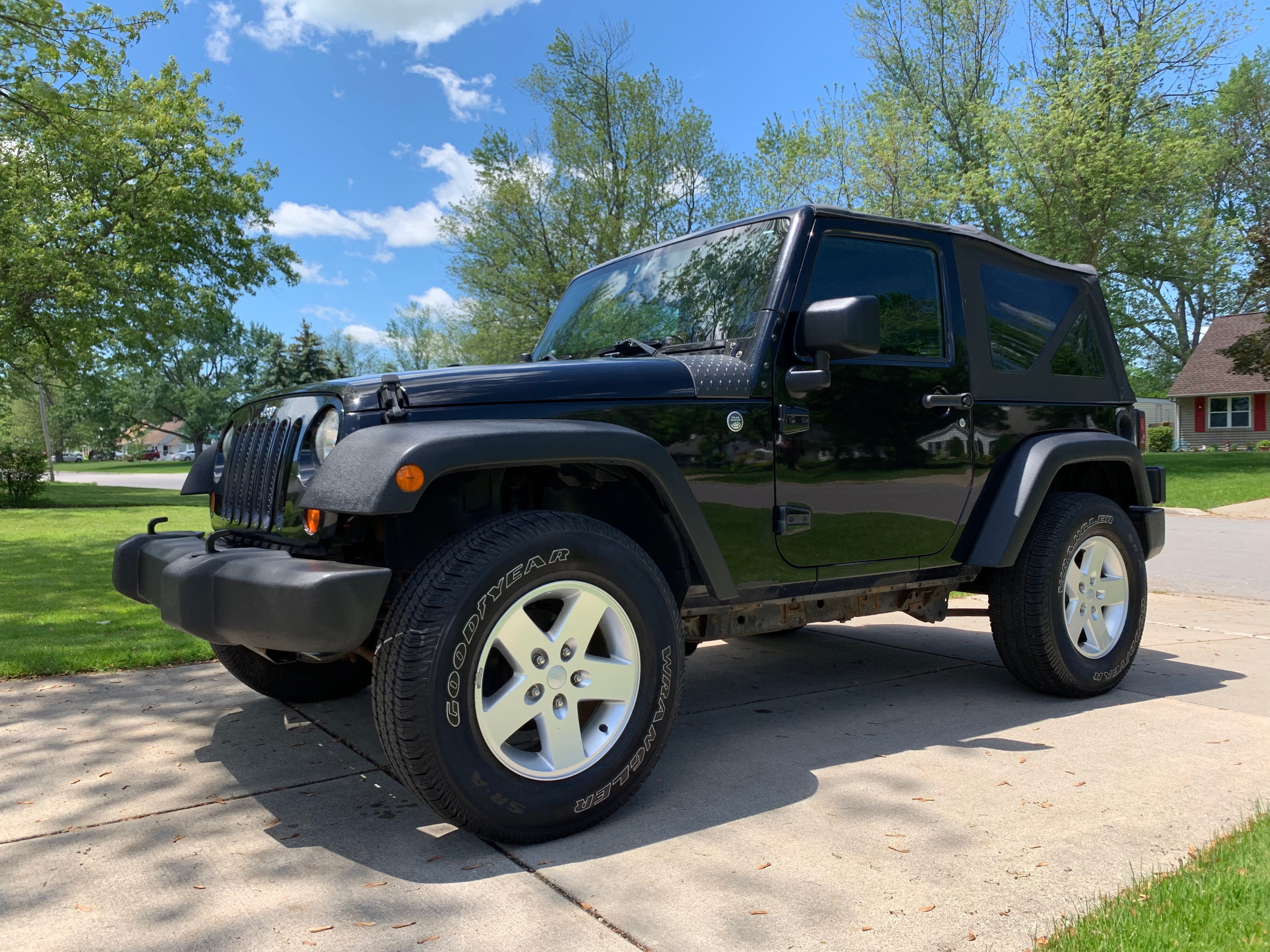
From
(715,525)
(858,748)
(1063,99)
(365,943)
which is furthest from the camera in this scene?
(1063,99)

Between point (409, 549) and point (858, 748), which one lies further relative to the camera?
point (858, 748)

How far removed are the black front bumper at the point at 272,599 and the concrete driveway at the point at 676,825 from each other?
65 centimetres

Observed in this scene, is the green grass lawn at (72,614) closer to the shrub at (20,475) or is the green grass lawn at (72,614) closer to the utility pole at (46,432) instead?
the shrub at (20,475)

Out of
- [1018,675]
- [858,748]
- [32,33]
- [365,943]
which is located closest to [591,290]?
[858,748]

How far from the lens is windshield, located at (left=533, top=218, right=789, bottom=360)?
11.7 feet

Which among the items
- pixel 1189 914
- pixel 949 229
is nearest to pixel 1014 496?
pixel 949 229

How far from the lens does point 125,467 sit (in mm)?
71000

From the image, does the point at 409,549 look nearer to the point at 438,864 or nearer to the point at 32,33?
the point at 438,864

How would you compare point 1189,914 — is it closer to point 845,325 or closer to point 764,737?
point 764,737

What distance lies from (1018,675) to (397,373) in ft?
10.2

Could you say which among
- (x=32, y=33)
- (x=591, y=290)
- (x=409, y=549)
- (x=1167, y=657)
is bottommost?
(x=1167, y=657)

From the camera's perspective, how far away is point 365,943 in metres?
2.16

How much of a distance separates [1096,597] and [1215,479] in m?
20.6

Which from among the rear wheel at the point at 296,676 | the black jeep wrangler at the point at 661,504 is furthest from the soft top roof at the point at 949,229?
the rear wheel at the point at 296,676
